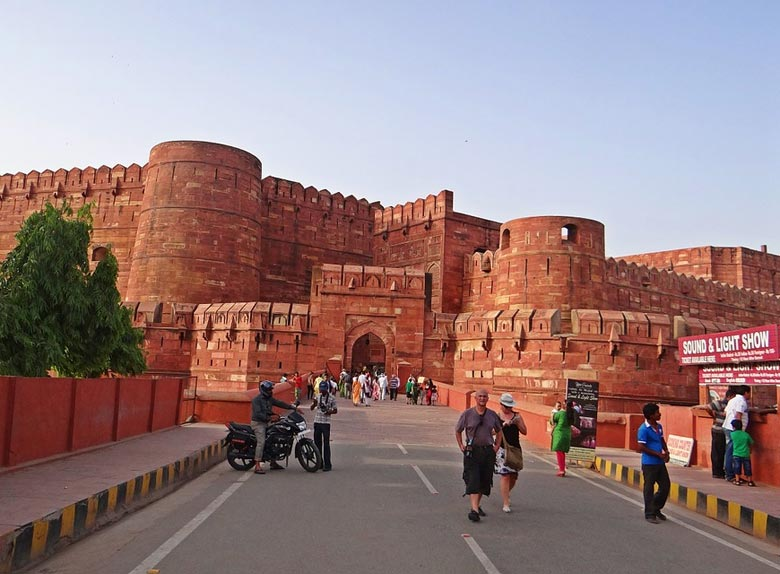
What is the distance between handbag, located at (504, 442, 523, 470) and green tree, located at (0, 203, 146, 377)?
10885 mm

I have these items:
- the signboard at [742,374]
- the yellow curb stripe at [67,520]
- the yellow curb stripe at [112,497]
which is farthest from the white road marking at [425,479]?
the signboard at [742,374]

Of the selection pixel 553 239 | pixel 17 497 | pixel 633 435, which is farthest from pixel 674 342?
pixel 17 497

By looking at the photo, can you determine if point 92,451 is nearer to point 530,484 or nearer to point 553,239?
point 530,484

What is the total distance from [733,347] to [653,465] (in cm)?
423

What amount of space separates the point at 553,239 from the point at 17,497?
81.5ft

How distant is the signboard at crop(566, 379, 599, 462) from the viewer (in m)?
10.0

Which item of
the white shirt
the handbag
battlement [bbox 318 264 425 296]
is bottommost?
the handbag

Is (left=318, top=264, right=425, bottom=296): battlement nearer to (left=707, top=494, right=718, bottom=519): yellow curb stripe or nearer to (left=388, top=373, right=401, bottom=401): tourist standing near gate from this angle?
(left=388, top=373, right=401, bottom=401): tourist standing near gate

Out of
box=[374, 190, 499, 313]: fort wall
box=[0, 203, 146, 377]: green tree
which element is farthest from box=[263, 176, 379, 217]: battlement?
box=[0, 203, 146, 377]: green tree

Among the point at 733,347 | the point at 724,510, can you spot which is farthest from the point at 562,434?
the point at 733,347

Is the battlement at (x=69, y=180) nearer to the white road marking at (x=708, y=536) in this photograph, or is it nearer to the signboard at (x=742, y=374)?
→ the signboard at (x=742, y=374)

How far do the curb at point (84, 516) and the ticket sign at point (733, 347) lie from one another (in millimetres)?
7463

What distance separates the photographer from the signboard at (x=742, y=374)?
872cm

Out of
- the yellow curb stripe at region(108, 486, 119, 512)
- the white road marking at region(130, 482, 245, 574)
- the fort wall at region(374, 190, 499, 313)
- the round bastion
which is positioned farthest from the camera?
the fort wall at region(374, 190, 499, 313)
